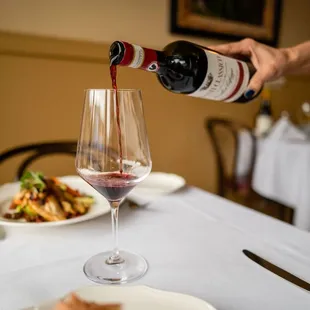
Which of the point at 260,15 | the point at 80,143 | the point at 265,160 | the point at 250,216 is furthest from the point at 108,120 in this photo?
the point at 260,15

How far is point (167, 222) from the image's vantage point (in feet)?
2.12

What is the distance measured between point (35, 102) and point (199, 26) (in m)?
1.09

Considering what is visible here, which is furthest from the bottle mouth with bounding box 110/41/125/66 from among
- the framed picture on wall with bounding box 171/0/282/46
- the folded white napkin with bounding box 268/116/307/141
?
the framed picture on wall with bounding box 171/0/282/46

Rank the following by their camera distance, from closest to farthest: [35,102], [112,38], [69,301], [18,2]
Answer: [69,301] → [18,2] → [35,102] → [112,38]

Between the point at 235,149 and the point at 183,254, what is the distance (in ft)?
5.39

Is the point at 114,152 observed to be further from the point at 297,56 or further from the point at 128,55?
the point at 297,56

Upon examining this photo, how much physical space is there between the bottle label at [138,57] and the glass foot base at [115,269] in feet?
0.99

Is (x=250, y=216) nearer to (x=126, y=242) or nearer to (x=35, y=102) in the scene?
(x=126, y=242)

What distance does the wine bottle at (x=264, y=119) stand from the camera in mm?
2079

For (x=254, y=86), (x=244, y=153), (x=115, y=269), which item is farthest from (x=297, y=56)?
(x=244, y=153)

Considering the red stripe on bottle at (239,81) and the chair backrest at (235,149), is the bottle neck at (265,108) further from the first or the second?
the red stripe on bottle at (239,81)

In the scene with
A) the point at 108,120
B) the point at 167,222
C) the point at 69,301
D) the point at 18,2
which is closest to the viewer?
the point at 69,301

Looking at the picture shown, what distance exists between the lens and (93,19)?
1.75 metres

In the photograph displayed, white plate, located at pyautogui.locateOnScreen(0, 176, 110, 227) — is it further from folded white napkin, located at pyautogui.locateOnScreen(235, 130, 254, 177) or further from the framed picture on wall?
the framed picture on wall
